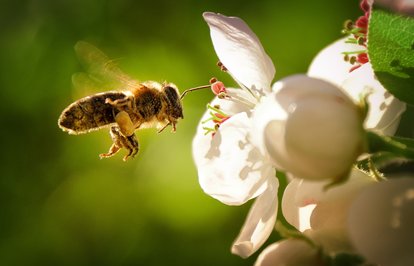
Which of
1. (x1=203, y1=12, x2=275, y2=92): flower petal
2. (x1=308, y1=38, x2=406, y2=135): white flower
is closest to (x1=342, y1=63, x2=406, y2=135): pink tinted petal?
(x1=308, y1=38, x2=406, y2=135): white flower

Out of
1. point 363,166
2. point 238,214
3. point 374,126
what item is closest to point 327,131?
point 363,166

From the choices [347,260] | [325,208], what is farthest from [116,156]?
[347,260]

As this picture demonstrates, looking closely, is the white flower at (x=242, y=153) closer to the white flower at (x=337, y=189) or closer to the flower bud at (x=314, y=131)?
the white flower at (x=337, y=189)

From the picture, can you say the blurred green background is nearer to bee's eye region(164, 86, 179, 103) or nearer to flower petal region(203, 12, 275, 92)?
bee's eye region(164, 86, 179, 103)

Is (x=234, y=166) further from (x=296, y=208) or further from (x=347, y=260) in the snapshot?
(x=347, y=260)

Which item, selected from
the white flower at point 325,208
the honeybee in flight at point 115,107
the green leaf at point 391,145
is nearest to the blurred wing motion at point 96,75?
the honeybee in flight at point 115,107

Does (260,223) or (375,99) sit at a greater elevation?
(375,99)
